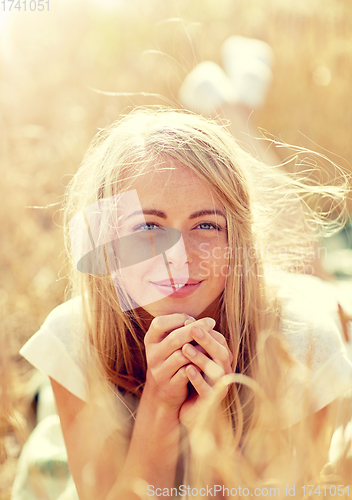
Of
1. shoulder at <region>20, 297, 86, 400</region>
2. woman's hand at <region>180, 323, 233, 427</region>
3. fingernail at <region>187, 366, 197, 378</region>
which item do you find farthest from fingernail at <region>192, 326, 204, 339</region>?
shoulder at <region>20, 297, 86, 400</region>

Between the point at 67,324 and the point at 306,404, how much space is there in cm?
100

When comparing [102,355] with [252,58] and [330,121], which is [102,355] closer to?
[330,121]

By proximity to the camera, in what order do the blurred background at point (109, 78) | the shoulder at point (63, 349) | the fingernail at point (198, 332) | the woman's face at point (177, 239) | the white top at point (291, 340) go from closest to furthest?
the fingernail at point (198, 332) < the woman's face at point (177, 239) < the white top at point (291, 340) < the shoulder at point (63, 349) < the blurred background at point (109, 78)

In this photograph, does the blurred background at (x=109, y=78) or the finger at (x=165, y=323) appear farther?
the blurred background at (x=109, y=78)

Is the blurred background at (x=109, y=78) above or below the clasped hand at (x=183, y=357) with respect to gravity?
above

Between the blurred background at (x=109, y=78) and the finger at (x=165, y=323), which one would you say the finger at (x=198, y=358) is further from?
the blurred background at (x=109, y=78)

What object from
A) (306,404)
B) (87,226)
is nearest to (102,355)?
(87,226)

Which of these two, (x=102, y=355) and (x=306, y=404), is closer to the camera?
(x=306, y=404)

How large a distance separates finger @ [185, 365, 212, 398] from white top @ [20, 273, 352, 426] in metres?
0.34

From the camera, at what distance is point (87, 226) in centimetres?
128

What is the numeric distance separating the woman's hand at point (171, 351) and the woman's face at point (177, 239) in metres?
0.10

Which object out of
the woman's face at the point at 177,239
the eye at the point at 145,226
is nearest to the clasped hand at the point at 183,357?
the woman's face at the point at 177,239

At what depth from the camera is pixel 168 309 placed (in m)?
1.20

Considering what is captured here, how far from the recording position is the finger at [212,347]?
3.30ft
